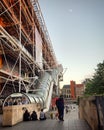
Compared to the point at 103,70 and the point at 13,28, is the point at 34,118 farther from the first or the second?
the point at 103,70

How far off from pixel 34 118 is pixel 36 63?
47.1 feet

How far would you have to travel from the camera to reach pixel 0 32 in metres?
15.2

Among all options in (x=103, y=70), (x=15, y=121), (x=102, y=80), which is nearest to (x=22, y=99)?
(x=15, y=121)

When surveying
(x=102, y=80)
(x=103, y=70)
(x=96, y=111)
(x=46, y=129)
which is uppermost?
(x=103, y=70)

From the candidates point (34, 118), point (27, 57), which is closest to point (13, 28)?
point (27, 57)

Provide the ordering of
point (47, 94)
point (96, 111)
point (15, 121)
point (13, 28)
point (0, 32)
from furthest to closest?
point (47, 94) → point (13, 28) → point (0, 32) → point (15, 121) → point (96, 111)

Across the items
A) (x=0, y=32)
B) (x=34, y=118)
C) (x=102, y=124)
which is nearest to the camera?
(x=102, y=124)

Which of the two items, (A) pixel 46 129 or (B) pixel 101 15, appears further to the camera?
(B) pixel 101 15

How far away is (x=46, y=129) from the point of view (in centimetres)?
738

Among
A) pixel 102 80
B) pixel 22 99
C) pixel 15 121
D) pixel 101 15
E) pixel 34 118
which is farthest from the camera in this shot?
pixel 102 80

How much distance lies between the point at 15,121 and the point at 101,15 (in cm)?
979

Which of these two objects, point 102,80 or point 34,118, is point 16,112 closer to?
point 34,118

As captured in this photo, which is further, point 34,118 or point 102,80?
point 102,80

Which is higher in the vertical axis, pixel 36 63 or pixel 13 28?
pixel 13 28
